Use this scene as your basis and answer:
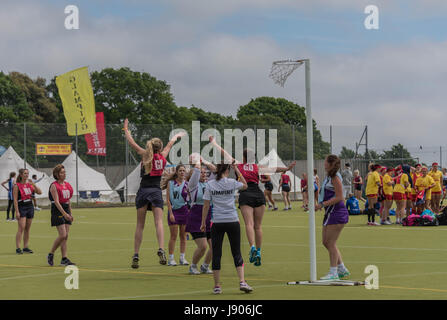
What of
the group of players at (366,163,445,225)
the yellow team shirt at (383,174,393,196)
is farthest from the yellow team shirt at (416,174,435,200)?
the yellow team shirt at (383,174,393,196)

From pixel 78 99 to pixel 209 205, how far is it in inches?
1342

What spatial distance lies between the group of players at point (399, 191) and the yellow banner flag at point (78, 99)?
21.8 metres

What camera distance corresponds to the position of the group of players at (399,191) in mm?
25141

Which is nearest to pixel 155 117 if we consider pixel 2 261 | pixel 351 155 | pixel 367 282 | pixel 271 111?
pixel 271 111

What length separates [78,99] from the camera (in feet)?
144

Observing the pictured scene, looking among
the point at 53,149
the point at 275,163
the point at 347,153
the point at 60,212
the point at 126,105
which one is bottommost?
the point at 60,212

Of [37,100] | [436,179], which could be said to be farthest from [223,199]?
[37,100]

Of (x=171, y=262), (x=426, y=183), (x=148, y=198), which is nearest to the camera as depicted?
(x=148, y=198)

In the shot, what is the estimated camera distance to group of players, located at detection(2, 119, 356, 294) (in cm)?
1051

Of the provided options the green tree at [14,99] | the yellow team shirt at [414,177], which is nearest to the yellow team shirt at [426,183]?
the yellow team shirt at [414,177]

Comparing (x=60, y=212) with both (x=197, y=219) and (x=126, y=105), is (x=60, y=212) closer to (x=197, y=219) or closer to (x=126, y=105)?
(x=197, y=219)

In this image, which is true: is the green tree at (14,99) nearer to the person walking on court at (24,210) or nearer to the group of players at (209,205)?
the person walking on court at (24,210)

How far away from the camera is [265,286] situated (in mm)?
11180
